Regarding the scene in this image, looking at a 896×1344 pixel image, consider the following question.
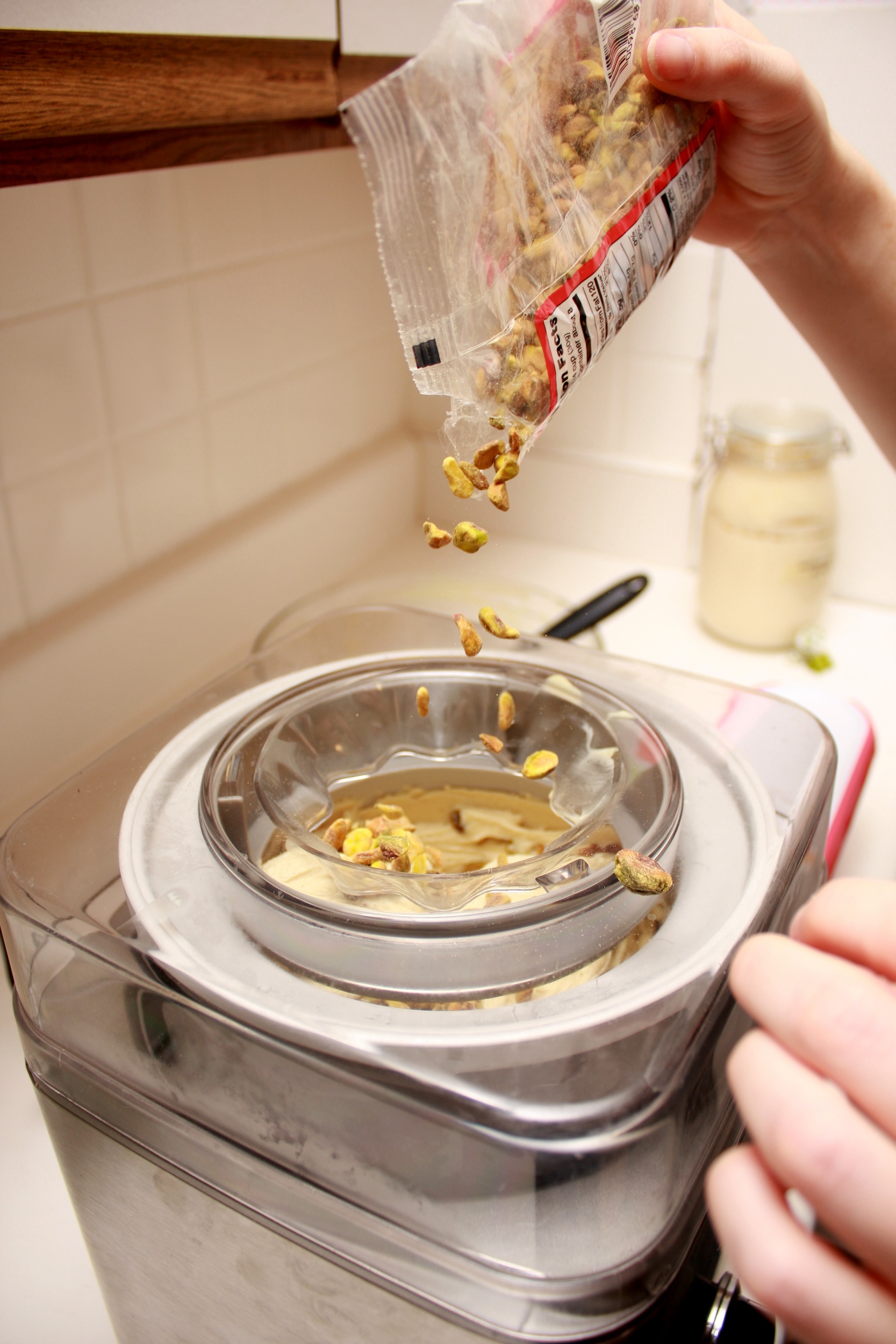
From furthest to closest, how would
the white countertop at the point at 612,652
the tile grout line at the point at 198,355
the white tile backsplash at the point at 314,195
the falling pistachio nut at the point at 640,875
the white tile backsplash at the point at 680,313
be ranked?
the white tile backsplash at the point at 680,313 < the white tile backsplash at the point at 314,195 < the tile grout line at the point at 198,355 < the white countertop at the point at 612,652 < the falling pistachio nut at the point at 640,875

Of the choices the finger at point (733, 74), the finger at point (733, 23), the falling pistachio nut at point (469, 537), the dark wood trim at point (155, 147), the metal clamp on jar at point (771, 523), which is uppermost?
the finger at point (733, 23)

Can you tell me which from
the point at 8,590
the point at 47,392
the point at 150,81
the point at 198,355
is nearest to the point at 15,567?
the point at 8,590

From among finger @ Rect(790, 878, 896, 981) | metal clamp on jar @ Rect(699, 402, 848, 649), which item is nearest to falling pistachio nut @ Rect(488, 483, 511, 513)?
finger @ Rect(790, 878, 896, 981)

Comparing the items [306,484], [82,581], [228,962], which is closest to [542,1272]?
[228,962]

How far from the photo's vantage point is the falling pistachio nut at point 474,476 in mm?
458

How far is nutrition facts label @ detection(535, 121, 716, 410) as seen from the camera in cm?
41

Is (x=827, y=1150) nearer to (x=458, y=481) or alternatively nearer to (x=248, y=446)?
(x=458, y=481)

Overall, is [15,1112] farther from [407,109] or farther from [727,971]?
[407,109]

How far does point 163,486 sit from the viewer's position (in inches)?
32.6

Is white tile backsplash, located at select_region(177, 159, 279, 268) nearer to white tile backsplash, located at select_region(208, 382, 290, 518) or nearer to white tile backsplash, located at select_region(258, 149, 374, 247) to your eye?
white tile backsplash, located at select_region(258, 149, 374, 247)

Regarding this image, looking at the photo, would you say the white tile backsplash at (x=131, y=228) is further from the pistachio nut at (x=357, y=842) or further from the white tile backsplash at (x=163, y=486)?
the pistachio nut at (x=357, y=842)

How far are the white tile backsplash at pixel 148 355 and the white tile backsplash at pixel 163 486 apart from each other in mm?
15

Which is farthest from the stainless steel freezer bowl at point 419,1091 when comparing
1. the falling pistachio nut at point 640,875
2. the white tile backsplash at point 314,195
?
the white tile backsplash at point 314,195

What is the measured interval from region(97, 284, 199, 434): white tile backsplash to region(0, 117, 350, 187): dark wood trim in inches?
7.4
